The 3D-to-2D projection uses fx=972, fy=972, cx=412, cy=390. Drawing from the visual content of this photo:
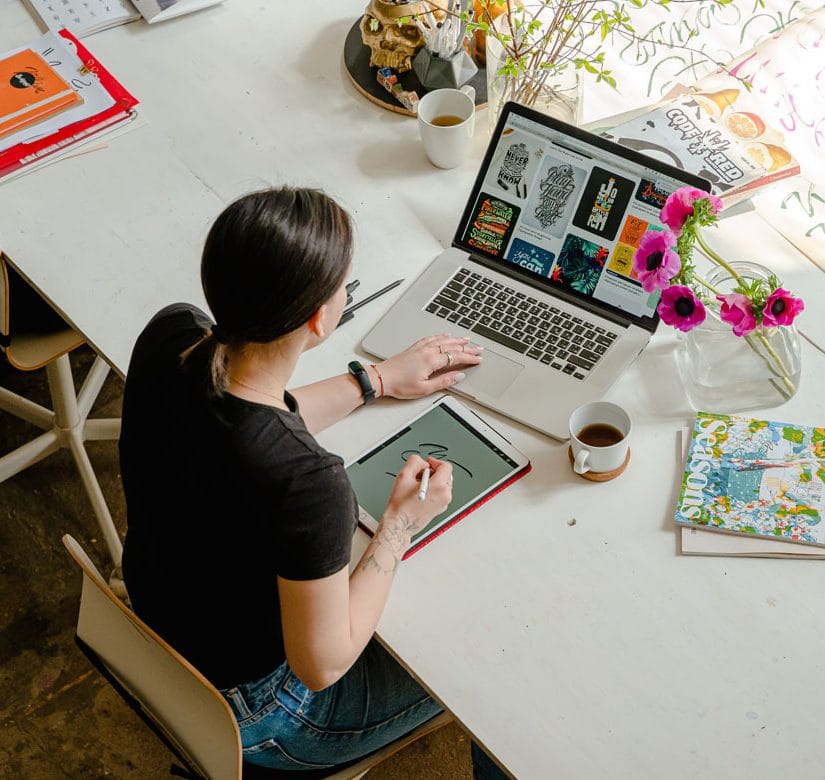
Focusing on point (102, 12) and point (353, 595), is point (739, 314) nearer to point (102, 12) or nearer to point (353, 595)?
point (353, 595)

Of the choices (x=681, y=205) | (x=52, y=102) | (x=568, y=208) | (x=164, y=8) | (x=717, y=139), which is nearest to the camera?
(x=681, y=205)

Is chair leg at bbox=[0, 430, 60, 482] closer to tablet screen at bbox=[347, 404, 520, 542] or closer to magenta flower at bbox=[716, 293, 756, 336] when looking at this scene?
tablet screen at bbox=[347, 404, 520, 542]

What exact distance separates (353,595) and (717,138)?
1.01 m

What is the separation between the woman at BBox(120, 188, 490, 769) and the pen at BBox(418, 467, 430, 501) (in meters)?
0.01

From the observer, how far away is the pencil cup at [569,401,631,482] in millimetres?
1272

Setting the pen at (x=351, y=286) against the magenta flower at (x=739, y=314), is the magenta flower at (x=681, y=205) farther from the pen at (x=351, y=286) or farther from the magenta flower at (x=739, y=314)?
the pen at (x=351, y=286)

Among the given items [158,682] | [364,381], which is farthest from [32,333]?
[158,682]

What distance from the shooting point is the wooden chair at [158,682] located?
1.10 meters

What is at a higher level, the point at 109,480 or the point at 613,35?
the point at 613,35

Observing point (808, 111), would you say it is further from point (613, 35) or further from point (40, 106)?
point (40, 106)

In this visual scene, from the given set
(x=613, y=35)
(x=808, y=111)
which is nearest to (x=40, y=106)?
(x=613, y=35)

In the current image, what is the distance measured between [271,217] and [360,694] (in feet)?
2.25

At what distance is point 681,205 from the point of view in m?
1.26

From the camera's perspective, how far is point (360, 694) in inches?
53.0
